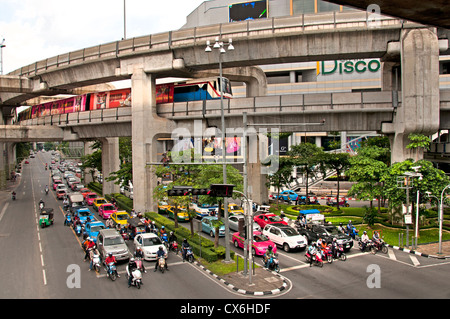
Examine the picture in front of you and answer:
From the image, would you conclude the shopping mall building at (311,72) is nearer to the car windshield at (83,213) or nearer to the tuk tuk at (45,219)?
the car windshield at (83,213)

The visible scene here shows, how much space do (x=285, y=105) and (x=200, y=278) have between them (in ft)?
53.9

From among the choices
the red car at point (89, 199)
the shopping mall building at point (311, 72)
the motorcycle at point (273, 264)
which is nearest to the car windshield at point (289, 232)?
the motorcycle at point (273, 264)

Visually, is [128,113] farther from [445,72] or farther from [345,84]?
[445,72]

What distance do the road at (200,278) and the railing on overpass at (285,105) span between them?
36.2 feet

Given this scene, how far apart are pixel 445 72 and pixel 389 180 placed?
180 feet

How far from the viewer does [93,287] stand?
17.2 meters

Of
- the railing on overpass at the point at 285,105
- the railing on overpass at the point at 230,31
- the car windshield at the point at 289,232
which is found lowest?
the car windshield at the point at 289,232

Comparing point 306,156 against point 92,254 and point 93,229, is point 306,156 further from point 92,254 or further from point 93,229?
point 92,254

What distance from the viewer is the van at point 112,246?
68.2ft

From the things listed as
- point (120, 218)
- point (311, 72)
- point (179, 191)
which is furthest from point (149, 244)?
point (311, 72)

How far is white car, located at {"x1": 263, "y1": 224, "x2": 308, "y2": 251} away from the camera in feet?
76.2

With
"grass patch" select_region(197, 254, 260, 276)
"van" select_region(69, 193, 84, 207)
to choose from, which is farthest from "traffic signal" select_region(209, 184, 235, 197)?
"van" select_region(69, 193, 84, 207)

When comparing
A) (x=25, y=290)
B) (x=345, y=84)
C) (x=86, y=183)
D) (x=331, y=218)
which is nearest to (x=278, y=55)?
(x=331, y=218)
